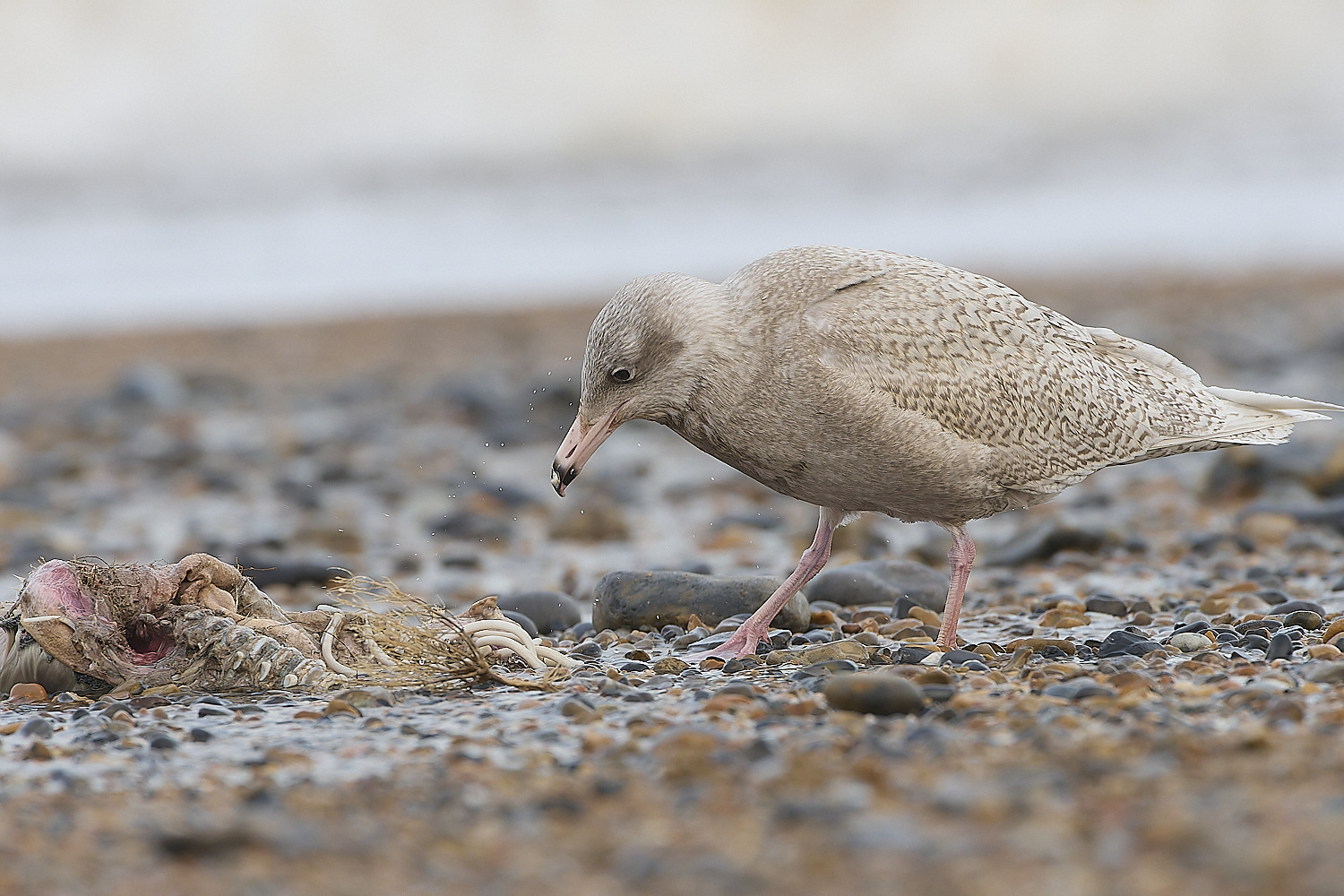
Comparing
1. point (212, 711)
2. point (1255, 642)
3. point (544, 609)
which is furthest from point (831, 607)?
point (212, 711)

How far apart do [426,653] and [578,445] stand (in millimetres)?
970

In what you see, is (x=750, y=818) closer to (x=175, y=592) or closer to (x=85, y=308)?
(x=175, y=592)

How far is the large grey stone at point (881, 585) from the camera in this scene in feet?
20.7

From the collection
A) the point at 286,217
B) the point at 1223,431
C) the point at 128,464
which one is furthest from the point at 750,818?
A: the point at 286,217

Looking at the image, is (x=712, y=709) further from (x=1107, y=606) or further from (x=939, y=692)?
(x=1107, y=606)

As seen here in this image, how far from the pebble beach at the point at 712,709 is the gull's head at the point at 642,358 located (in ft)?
2.85

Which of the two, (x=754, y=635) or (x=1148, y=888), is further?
(x=754, y=635)

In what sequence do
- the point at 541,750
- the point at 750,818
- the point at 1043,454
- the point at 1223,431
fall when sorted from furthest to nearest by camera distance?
the point at 1223,431 < the point at 1043,454 < the point at 541,750 < the point at 750,818

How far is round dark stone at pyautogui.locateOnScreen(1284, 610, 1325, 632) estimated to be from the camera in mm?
5367

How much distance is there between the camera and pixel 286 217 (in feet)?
81.7

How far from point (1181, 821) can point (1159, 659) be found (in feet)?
6.87

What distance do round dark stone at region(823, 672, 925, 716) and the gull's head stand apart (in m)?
1.50

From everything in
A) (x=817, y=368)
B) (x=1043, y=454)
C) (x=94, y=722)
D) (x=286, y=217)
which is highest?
(x=286, y=217)

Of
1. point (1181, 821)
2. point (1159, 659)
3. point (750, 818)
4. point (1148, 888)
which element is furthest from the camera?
point (1159, 659)
